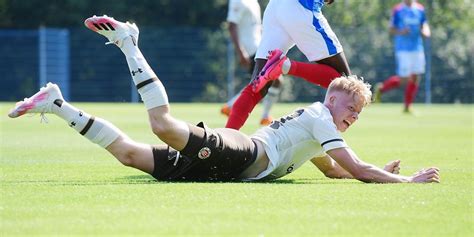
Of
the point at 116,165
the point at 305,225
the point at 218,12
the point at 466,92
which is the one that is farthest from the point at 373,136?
the point at 218,12

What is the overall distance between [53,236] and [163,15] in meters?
36.0

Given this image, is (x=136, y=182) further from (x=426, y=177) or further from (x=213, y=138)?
(x=426, y=177)

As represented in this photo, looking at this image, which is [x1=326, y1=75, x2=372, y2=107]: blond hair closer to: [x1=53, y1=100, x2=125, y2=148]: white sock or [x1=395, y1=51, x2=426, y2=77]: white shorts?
[x1=53, y1=100, x2=125, y2=148]: white sock

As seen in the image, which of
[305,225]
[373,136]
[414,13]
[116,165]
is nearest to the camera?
[305,225]

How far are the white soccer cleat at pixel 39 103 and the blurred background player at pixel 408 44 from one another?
53.1 feet

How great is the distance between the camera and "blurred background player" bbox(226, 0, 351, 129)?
9648 millimetres

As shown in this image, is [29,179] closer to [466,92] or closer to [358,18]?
[466,92]

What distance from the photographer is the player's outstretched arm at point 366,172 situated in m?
7.05

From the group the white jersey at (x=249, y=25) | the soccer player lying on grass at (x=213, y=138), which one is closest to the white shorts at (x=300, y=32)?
the soccer player lying on grass at (x=213, y=138)

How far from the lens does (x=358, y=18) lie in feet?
137

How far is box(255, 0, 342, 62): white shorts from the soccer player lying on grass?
226 centimetres

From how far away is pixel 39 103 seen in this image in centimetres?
719

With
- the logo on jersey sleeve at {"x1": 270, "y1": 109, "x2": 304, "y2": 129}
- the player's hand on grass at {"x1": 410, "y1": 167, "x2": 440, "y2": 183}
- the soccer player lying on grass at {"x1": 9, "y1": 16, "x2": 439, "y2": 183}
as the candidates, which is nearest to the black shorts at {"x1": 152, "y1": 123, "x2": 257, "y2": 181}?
the soccer player lying on grass at {"x1": 9, "y1": 16, "x2": 439, "y2": 183}

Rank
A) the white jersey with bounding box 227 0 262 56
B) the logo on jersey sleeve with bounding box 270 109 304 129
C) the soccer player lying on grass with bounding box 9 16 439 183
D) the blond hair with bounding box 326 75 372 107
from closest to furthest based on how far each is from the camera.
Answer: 1. the soccer player lying on grass with bounding box 9 16 439 183
2. the blond hair with bounding box 326 75 372 107
3. the logo on jersey sleeve with bounding box 270 109 304 129
4. the white jersey with bounding box 227 0 262 56
